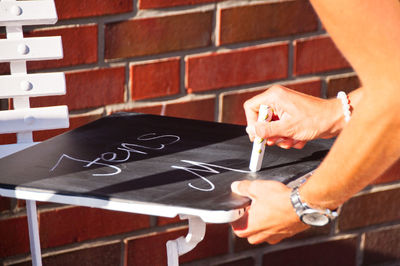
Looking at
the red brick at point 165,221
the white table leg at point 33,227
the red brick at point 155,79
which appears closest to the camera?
the white table leg at point 33,227

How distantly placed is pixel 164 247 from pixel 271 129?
21.6 inches

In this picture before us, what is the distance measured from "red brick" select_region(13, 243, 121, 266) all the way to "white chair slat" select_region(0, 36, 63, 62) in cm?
45

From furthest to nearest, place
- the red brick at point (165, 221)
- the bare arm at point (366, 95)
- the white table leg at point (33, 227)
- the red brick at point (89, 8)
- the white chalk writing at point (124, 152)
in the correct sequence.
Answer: the red brick at point (165, 221)
the red brick at point (89, 8)
the white table leg at point (33, 227)
the white chalk writing at point (124, 152)
the bare arm at point (366, 95)

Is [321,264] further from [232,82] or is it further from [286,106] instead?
[286,106]

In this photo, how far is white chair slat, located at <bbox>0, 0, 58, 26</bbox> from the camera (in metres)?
1.19

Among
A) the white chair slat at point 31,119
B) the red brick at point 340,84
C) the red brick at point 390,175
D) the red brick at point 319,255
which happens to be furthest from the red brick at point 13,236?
the red brick at point 390,175

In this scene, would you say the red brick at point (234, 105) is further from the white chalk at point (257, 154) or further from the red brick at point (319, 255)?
the white chalk at point (257, 154)

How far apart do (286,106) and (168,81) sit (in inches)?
14.5

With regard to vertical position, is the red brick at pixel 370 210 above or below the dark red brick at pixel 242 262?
above

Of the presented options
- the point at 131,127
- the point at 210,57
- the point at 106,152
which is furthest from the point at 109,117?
the point at 210,57

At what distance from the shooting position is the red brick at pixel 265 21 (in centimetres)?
151

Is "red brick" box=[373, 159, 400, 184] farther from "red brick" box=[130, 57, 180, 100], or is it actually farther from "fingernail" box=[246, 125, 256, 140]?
"fingernail" box=[246, 125, 256, 140]

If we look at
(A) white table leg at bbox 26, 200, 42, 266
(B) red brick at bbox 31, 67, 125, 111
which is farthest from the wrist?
(B) red brick at bbox 31, 67, 125, 111

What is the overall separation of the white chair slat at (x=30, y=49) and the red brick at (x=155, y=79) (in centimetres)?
24
